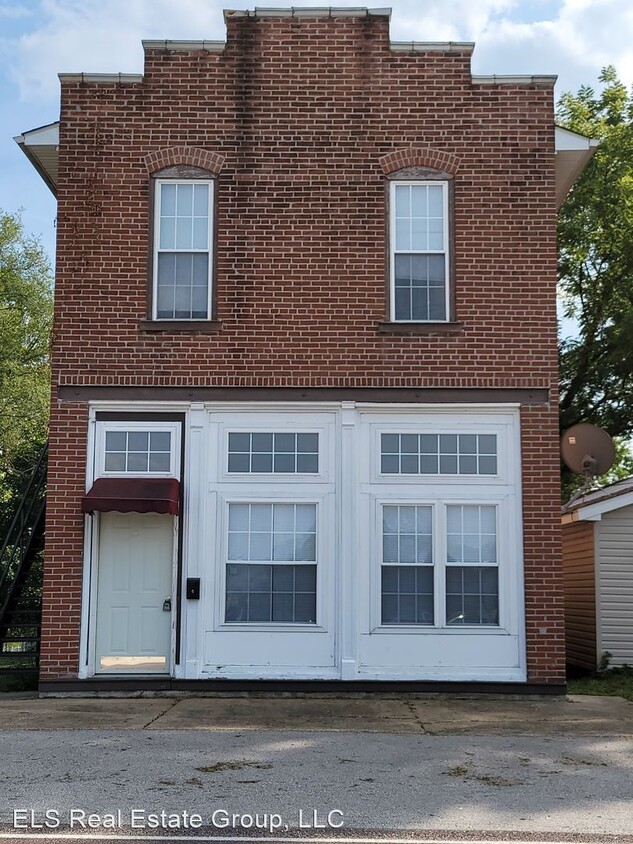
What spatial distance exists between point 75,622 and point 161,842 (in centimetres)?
660

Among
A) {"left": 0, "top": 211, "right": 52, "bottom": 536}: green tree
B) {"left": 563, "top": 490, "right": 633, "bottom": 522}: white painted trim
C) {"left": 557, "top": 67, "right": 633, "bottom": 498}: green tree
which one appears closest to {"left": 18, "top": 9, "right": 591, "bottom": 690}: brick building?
{"left": 563, "top": 490, "right": 633, "bottom": 522}: white painted trim

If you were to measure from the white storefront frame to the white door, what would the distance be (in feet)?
0.65

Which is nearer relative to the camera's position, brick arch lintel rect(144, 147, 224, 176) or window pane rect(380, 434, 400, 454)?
window pane rect(380, 434, 400, 454)

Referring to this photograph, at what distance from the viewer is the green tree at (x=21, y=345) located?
32.7 m

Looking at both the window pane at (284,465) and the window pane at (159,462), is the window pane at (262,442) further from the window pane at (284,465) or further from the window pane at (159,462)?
the window pane at (159,462)

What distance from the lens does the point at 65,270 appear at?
13047 mm

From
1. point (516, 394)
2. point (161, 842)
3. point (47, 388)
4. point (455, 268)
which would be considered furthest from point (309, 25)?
point (47, 388)

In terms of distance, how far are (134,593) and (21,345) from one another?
81.0ft

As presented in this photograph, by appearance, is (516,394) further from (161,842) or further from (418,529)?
(161,842)

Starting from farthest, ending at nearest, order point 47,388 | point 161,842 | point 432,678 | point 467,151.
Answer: point 47,388 → point 467,151 → point 432,678 → point 161,842

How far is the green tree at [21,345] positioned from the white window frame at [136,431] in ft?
58.4

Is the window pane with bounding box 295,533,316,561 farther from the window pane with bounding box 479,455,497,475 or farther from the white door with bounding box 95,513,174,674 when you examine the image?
the window pane with bounding box 479,455,497,475

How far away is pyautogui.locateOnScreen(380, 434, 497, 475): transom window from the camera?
1282cm

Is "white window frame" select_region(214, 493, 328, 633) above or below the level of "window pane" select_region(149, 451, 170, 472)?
below
